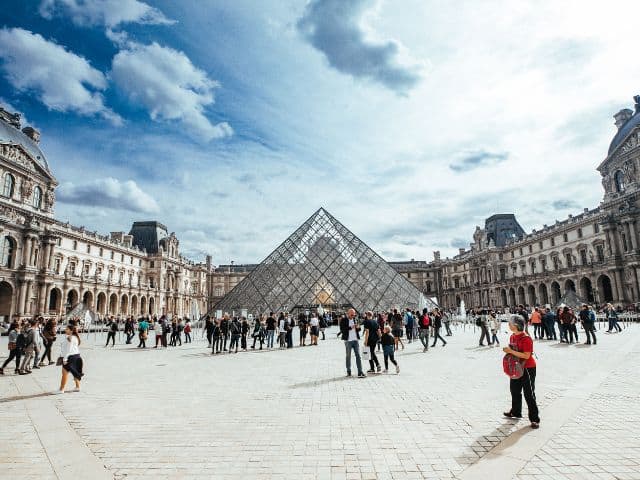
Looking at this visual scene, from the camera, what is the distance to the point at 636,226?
107ft

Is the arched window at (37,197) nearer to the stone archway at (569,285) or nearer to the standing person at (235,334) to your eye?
the standing person at (235,334)

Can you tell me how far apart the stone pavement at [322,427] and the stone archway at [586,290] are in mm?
38051

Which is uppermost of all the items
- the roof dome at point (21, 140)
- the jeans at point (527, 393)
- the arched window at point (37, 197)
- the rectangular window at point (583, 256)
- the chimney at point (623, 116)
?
the chimney at point (623, 116)

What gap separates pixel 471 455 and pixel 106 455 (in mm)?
3304

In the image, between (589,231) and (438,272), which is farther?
(438,272)

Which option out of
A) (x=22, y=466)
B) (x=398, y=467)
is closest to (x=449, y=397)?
(x=398, y=467)

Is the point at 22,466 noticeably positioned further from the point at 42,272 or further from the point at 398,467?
the point at 42,272

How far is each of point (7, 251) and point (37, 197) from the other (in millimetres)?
5760

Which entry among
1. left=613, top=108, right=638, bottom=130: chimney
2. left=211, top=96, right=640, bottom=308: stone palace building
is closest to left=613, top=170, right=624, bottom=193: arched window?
left=211, top=96, right=640, bottom=308: stone palace building

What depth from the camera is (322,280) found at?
958 inches

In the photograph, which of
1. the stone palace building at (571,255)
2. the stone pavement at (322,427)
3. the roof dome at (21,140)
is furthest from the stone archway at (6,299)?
the stone palace building at (571,255)

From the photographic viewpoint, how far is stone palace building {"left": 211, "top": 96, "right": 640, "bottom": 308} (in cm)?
3328

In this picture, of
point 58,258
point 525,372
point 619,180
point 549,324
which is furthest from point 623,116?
point 58,258

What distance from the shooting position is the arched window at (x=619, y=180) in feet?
115
